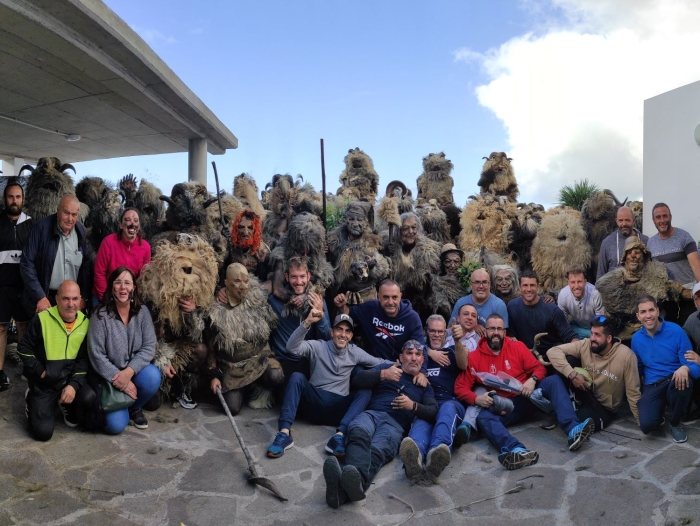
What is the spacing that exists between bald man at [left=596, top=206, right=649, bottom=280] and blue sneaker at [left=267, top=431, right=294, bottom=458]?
3695 mm

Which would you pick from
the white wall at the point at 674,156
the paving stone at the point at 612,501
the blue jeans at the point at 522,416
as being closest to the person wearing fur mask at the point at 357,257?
the blue jeans at the point at 522,416

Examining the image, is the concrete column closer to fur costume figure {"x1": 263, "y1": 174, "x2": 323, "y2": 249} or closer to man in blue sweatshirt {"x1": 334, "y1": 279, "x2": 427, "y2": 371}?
fur costume figure {"x1": 263, "y1": 174, "x2": 323, "y2": 249}

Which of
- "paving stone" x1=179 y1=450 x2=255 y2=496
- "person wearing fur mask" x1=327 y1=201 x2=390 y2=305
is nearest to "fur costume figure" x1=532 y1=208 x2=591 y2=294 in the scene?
"person wearing fur mask" x1=327 y1=201 x2=390 y2=305

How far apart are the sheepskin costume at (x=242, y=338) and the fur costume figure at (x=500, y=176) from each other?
740 cm

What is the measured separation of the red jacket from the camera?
5.06 m

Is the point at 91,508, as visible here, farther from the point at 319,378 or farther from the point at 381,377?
the point at 381,377

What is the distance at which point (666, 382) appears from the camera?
4.82 metres

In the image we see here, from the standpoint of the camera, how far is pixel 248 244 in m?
5.84

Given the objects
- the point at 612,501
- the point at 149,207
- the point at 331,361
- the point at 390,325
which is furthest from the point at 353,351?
the point at 149,207

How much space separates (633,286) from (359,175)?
25.1ft

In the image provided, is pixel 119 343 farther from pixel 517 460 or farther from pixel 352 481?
pixel 517 460

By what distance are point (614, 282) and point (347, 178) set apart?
7791 mm

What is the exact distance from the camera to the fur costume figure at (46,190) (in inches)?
231

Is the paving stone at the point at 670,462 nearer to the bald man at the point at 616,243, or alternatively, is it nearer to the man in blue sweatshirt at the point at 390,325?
the man in blue sweatshirt at the point at 390,325
